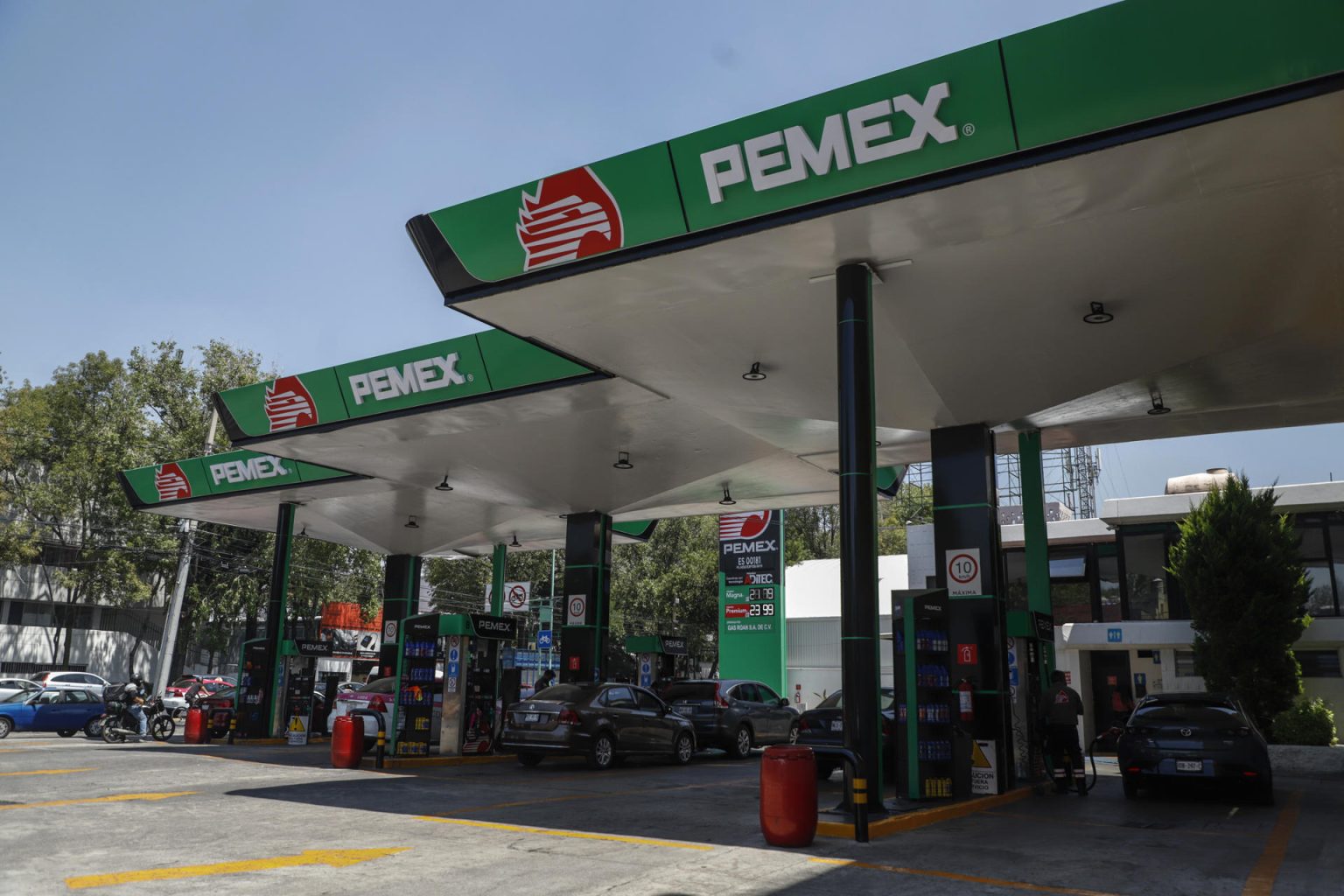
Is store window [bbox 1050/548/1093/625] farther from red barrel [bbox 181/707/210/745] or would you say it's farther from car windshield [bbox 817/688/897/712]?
red barrel [bbox 181/707/210/745]

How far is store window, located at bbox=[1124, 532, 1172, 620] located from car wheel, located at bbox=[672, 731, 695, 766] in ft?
48.0

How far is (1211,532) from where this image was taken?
21.1m

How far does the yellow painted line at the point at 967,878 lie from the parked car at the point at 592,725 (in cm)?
841

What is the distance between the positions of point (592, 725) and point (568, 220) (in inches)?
351

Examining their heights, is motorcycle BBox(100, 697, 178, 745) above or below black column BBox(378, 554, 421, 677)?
below

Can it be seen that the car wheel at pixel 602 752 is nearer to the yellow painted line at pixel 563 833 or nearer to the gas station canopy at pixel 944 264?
the gas station canopy at pixel 944 264

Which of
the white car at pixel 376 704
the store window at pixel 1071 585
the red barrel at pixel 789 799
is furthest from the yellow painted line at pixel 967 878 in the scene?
the store window at pixel 1071 585

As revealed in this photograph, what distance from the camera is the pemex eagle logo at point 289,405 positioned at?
16.5m

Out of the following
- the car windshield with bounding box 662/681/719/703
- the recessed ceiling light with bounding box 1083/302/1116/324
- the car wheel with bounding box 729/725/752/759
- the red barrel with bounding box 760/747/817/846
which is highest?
the recessed ceiling light with bounding box 1083/302/1116/324

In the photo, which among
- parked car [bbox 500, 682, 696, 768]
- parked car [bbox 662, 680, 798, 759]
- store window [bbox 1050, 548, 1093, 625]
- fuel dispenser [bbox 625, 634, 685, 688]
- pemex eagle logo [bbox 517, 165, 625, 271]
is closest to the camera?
pemex eagle logo [bbox 517, 165, 625, 271]

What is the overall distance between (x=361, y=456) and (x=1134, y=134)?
14.6m

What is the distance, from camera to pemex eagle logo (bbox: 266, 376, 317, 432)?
54.1 ft

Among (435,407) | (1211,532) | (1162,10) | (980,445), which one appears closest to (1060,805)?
(980,445)

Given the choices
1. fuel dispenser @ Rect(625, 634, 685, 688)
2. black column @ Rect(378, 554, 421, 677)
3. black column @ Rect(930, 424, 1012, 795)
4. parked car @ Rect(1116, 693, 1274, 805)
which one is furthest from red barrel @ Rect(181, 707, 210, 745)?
parked car @ Rect(1116, 693, 1274, 805)
